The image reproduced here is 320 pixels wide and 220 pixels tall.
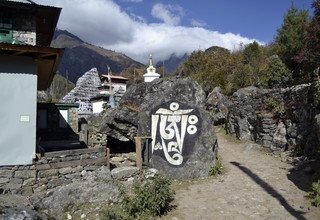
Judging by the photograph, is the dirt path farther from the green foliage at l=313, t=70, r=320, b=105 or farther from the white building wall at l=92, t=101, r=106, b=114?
the white building wall at l=92, t=101, r=106, b=114

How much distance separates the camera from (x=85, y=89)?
118ft

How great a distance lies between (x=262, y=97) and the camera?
1730 cm

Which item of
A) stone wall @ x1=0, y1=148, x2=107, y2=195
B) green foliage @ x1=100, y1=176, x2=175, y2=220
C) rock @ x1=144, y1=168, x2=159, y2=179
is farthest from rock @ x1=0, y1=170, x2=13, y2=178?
rock @ x1=144, y1=168, x2=159, y2=179

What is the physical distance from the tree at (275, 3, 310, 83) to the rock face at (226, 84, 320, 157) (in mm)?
6040

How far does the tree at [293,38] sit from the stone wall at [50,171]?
15211 mm

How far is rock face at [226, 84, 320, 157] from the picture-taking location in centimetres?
1372

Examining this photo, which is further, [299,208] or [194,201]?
[194,201]

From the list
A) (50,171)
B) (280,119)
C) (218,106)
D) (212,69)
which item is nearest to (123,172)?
(50,171)

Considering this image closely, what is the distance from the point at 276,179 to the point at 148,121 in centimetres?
480

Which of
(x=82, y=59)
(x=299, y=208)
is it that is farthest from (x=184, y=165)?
(x=82, y=59)

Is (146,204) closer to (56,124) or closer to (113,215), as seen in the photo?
(113,215)

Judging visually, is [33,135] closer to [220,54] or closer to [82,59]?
[220,54]

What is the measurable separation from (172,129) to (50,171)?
14.5ft

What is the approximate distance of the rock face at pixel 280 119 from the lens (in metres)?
13.7
